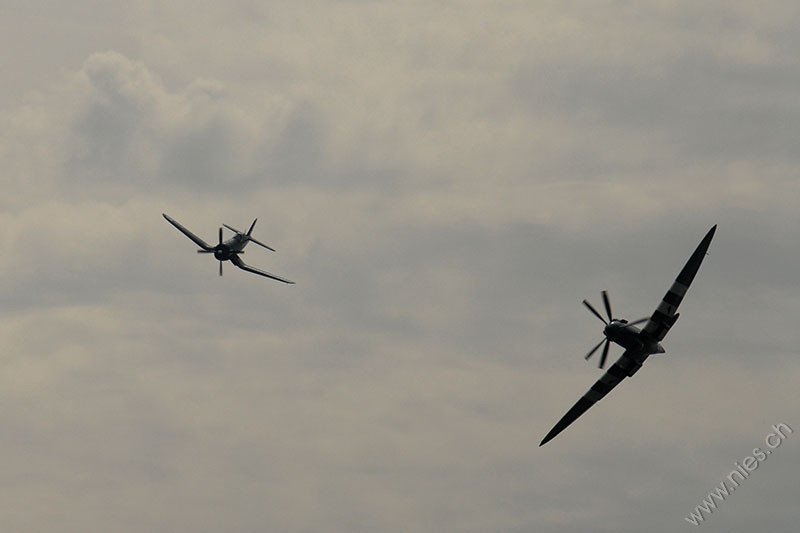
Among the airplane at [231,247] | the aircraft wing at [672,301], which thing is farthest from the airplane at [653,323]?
the airplane at [231,247]

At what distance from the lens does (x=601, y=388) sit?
14212cm

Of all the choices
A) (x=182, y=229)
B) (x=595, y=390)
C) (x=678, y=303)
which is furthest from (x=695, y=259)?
(x=182, y=229)

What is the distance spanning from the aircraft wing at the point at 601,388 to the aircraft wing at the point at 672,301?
4860 millimetres

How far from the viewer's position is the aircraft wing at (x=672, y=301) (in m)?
130

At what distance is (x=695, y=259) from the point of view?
429 feet

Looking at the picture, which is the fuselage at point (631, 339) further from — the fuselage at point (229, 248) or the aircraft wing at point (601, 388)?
the fuselage at point (229, 248)

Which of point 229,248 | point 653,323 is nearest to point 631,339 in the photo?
point 653,323

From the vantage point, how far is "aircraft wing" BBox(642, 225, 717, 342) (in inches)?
5113

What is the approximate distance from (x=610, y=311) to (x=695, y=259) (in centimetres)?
1003

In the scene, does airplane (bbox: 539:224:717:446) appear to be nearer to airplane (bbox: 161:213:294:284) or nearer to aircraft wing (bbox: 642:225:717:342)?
aircraft wing (bbox: 642:225:717:342)

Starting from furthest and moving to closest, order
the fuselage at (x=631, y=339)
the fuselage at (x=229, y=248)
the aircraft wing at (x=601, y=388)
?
the fuselage at (x=229, y=248)
the aircraft wing at (x=601, y=388)
the fuselage at (x=631, y=339)

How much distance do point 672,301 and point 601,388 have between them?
1630 centimetres

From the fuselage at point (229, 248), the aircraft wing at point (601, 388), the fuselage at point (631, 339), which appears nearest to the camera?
the fuselage at point (631, 339)

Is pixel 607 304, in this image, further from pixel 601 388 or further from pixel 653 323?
pixel 601 388
